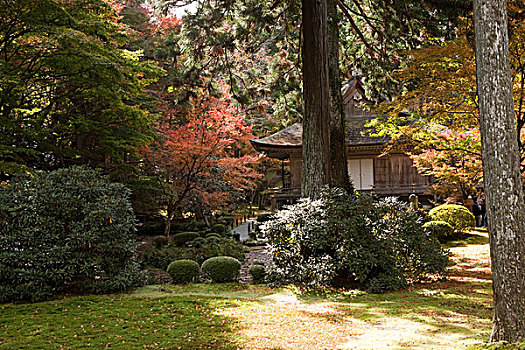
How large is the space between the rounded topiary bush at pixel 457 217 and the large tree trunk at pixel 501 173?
12468 millimetres

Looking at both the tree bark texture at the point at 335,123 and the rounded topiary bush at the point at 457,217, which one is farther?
the rounded topiary bush at the point at 457,217

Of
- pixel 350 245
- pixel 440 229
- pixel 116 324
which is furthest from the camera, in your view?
pixel 440 229

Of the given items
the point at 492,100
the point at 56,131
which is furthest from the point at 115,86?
the point at 492,100

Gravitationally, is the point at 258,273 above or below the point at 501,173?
below

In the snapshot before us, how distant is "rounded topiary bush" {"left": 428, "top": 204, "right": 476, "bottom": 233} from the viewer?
15.7 metres

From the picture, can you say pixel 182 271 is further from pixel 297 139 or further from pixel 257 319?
pixel 297 139

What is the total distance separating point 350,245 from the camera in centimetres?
839

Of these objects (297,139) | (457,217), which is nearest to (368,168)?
(297,139)

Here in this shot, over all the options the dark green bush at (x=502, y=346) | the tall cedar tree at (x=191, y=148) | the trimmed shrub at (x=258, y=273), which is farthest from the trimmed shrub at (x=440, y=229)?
the dark green bush at (x=502, y=346)

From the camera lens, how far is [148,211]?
17.9m

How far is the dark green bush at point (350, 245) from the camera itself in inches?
330

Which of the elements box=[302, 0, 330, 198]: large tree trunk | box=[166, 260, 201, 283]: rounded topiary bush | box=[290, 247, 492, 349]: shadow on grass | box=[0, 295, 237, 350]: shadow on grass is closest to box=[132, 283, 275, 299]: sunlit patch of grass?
box=[166, 260, 201, 283]: rounded topiary bush

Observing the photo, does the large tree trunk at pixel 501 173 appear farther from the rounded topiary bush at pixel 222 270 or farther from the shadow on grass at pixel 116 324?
the rounded topiary bush at pixel 222 270

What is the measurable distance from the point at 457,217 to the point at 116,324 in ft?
44.3
